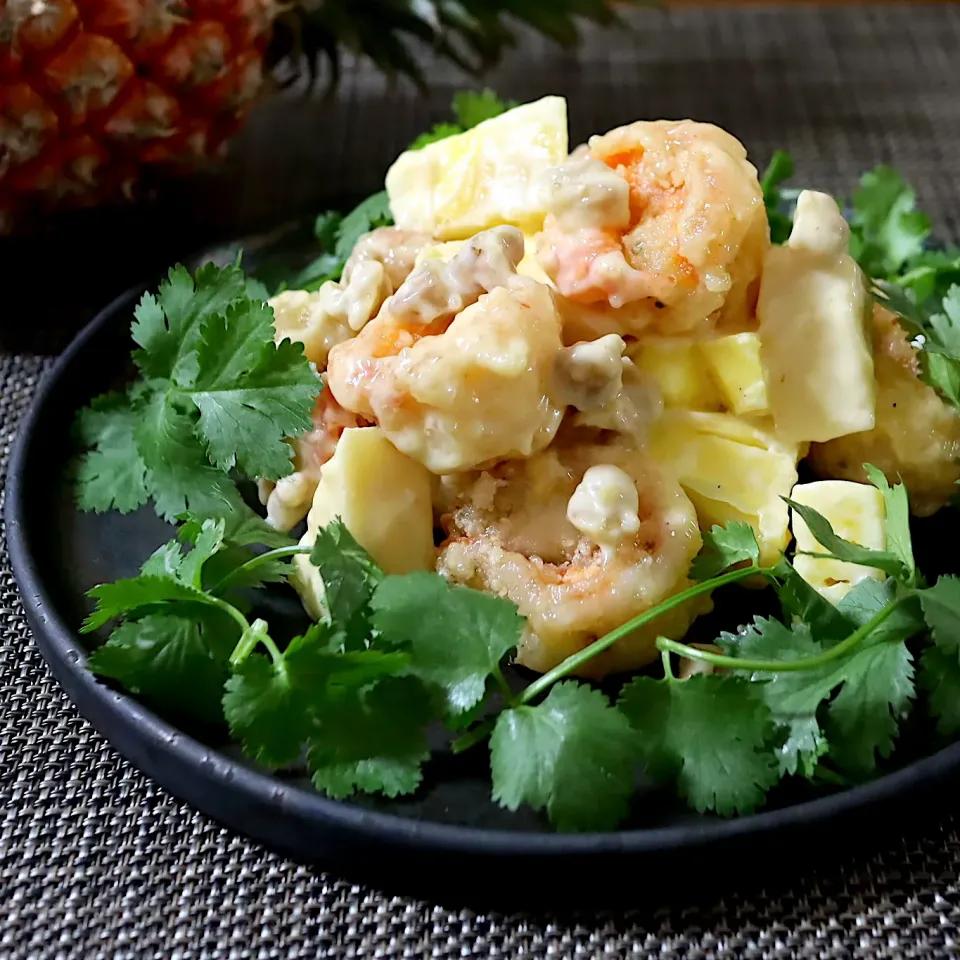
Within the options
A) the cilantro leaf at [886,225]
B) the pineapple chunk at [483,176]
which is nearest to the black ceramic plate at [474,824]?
the pineapple chunk at [483,176]

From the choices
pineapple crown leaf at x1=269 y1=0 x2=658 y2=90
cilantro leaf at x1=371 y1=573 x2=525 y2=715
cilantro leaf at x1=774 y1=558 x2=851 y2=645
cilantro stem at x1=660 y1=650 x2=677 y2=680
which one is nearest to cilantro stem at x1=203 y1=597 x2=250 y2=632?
cilantro leaf at x1=371 y1=573 x2=525 y2=715

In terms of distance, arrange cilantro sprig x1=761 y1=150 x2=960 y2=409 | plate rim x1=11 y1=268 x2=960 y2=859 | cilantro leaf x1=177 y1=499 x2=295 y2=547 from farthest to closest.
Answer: cilantro sprig x1=761 y1=150 x2=960 y2=409, cilantro leaf x1=177 y1=499 x2=295 y2=547, plate rim x1=11 y1=268 x2=960 y2=859

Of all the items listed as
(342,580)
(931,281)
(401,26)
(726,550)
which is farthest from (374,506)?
(401,26)

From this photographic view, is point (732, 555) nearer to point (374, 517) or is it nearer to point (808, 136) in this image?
point (374, 517)

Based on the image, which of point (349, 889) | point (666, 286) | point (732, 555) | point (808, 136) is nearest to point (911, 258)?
point (666, 286)

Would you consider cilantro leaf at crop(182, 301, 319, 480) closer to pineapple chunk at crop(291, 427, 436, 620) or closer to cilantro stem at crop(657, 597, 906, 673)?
pineapple chunk at crop(291, 427, 436, 620)

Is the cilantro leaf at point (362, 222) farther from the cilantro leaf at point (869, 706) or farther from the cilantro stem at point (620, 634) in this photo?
the cilantro leaf at point (869, 706)
